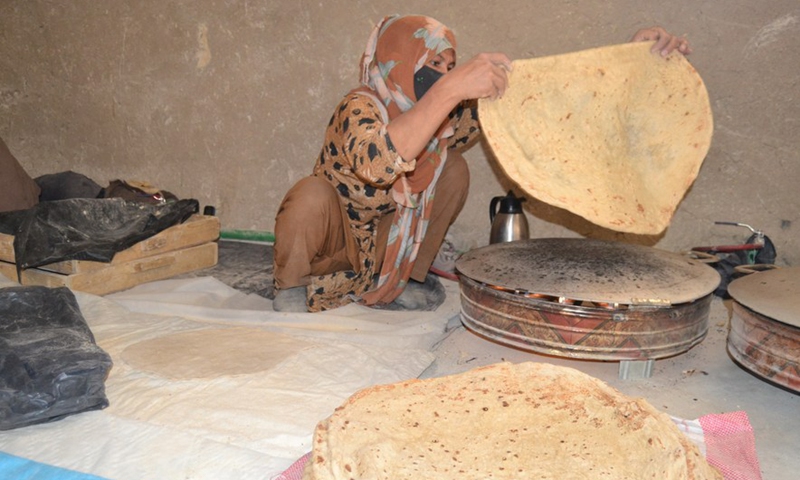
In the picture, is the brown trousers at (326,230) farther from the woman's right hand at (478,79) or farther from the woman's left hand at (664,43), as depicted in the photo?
the woman's left hand at (664,43)

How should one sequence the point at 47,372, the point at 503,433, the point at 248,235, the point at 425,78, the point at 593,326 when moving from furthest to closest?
the point at 248,235 → the point at 425,78 → the point at 593,326 → the point at 47,372 → the point at 503,433

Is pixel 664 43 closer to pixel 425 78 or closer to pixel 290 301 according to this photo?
pixel 425 78

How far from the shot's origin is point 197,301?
2.75 metres

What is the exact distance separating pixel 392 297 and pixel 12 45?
3.19m

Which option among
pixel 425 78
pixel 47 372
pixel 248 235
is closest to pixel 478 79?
pixel 425 78

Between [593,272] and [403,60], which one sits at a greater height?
[403,60]

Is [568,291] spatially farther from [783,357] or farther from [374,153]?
[374,153]

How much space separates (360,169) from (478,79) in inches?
18.3

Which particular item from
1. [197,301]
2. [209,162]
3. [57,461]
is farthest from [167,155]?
[57,461]

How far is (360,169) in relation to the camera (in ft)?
7.34

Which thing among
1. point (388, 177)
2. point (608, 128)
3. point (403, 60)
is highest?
point (403, 60)

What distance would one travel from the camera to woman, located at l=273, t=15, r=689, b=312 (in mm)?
2148

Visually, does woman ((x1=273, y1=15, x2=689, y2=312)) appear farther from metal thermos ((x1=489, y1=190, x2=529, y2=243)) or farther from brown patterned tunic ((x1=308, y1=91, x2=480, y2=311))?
metal thermos ((x1=489, y1=190, x2=529, y2=243))

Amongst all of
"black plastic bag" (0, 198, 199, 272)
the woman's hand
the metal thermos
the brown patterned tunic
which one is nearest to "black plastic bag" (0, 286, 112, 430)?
"black plastic bag" (0, 198, 199, 272)
